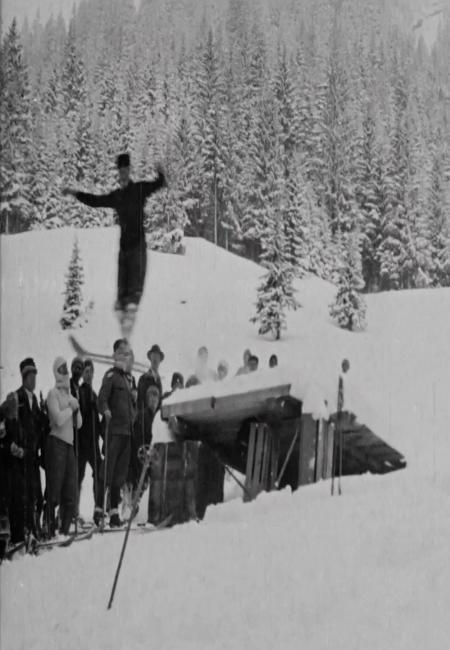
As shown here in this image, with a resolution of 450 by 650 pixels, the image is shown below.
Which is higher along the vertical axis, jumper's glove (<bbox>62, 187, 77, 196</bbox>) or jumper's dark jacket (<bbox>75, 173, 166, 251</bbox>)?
jumper's glove (<bbox>62, 187, 77, 196</bbox>)

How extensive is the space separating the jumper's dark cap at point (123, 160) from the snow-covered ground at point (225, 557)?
427 millimetres

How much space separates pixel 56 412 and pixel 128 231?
1.18 metres

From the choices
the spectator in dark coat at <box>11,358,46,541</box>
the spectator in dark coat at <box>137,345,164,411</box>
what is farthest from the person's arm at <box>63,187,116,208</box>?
the spectator in dark coat at <box>11,358,46,541</box>

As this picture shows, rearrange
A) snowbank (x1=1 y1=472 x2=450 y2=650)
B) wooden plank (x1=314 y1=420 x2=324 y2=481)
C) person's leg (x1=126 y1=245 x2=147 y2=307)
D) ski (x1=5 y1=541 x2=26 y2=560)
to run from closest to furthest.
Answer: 1. snowbank (x1=1 y1=472 x2=450 y2=650)
2. ski (x1=5 y1=541 x2=26 y2=560)
3. wooden plank (x1=314 y1=420 x2=324 y2=481)
4. person's leg (x1=126 y1=245 x2=147 y2=307)

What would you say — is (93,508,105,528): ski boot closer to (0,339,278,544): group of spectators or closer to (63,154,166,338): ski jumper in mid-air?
(0,339,278,544): group of spectators

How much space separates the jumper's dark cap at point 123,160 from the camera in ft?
16.8

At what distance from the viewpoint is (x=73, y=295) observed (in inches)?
188

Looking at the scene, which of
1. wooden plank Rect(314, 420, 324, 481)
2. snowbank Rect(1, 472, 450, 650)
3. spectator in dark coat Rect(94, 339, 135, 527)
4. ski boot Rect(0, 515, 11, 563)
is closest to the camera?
snowbank Rect(1, 472, 450, 650)

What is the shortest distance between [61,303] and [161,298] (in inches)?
31.6

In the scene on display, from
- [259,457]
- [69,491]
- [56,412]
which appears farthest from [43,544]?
[259,457]

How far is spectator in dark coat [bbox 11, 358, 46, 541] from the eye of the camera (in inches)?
160

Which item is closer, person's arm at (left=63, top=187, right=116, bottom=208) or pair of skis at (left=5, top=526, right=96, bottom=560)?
pair of skis at (left=5, top=526, right=96, bottom=560)

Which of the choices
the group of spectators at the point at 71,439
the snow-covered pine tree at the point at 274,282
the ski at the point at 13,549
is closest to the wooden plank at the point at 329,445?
the group of spectators at the point at 71,439

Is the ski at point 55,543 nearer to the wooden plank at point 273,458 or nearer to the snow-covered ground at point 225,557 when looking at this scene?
the snow-covered ground at point 225,557
